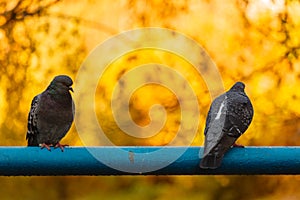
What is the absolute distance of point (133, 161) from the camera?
6.31 feet

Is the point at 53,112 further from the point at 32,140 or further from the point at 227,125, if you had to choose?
the point at 227,125

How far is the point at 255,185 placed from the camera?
4.61 metres

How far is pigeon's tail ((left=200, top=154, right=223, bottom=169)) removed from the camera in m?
1.90

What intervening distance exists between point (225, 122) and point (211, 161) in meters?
0.64

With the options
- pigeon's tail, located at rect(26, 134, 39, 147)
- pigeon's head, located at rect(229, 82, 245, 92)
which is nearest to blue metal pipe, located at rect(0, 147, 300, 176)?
pigeon's head, located at rect(229, 82, 245, 92)

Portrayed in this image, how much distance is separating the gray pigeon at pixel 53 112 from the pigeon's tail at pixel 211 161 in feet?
5.10

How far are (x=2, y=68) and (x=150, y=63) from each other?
2.97ft

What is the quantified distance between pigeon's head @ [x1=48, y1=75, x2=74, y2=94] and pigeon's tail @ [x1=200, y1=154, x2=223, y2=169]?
1.57 meters

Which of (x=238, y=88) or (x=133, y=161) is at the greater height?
(x=238, y=88)

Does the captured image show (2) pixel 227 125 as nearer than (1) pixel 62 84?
Yes

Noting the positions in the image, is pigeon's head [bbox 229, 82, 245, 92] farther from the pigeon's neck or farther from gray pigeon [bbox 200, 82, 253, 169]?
the pigeon's neck

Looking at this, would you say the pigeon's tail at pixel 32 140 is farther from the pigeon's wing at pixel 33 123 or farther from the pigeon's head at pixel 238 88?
the pigeon's head at pixel 238 88

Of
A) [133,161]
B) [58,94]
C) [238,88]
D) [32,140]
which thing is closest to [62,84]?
[58,94]

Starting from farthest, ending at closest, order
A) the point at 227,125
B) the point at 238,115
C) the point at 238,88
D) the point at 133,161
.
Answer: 1. the point at 238,88
2. the point at 238,115
3. the point at 227,125
4. the point at 133,161
